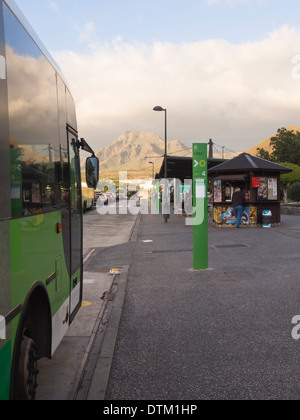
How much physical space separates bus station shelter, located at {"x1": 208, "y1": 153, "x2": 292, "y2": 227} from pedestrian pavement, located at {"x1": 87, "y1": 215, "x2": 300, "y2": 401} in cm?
894

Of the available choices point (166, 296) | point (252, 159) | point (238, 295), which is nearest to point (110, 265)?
point (166, 296)

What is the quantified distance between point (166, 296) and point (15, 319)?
4692mm

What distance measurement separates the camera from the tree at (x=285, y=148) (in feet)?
240

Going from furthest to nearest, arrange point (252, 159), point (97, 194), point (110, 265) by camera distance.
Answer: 1. point (97, 194)
2. point (252, 159)
3. point (110, 265)

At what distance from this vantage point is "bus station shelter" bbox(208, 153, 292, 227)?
19.1 m

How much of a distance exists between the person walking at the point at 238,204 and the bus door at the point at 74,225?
13.8m

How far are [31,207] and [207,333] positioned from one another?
9.75 feet

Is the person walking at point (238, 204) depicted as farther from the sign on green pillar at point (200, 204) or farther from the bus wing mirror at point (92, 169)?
the bus wing mirror at point (92, 169)

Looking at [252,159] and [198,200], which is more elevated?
[252,159]

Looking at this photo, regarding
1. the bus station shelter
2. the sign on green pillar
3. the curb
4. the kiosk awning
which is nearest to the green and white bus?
the curb

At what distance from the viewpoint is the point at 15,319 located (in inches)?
102

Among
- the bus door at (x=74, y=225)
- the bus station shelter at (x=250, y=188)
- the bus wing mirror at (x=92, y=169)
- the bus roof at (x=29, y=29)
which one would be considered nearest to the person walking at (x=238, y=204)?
the bus station shelter at (x=250, y=188)

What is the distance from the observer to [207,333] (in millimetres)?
5145
